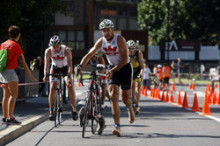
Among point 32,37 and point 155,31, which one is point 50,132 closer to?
point 32,37

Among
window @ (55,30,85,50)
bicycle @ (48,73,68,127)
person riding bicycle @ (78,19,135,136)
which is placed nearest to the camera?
person riding bicycle @ (78,19,135,136)

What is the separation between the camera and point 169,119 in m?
12.2

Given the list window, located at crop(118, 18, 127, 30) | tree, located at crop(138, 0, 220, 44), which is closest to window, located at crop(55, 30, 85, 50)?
tree, located at crop(138, 0, 220, 44)

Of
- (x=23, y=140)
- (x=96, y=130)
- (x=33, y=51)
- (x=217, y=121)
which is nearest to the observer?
(x=23, y=140)

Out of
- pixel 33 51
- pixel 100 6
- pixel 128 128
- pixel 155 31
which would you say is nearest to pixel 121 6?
pixel 100 6

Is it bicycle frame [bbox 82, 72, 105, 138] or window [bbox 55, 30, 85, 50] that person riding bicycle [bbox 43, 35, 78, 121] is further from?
window [bbox 55, 30, 85, 50]

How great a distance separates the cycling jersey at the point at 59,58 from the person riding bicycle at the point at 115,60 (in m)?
2.00

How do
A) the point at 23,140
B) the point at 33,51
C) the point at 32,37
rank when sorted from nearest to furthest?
the point at 23,140, the point at 32,37, the point at 33,51

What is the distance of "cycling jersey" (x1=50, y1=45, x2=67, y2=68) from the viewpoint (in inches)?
419

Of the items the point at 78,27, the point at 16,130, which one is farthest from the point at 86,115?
the point at 78,27

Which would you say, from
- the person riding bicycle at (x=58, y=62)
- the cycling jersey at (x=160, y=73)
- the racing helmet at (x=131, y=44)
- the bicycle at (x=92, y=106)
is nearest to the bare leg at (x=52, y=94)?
the person riding bicycle at (x=58, y=62)

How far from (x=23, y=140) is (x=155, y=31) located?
52126 mm

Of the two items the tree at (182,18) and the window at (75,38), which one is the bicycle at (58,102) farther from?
the window at (75,38)

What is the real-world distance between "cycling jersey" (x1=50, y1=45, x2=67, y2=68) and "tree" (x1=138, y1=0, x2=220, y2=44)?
47.2 metres
